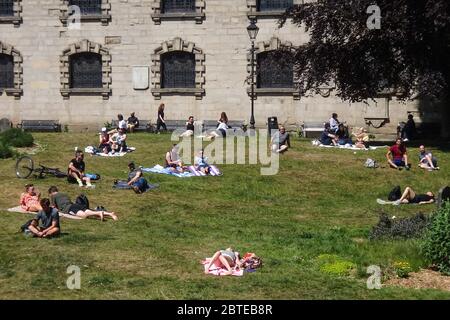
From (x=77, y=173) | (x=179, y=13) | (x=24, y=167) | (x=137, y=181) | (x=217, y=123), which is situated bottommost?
(x=137, y=181)

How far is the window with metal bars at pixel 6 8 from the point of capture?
3888 centimetres

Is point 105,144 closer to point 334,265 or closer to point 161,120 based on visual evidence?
point 161,120

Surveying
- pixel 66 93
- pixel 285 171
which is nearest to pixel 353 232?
pixel 285 171

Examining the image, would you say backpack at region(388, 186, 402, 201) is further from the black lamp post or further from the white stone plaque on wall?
the white stone plaque on wall

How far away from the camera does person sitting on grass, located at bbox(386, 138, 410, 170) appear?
27.0m

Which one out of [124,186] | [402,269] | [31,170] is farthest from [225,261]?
[31,170]

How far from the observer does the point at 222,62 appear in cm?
3722

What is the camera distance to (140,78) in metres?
38.0

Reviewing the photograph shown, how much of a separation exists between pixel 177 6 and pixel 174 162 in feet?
46.1

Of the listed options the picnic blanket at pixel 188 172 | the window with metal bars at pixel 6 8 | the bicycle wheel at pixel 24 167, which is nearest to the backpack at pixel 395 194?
the picnic blanket at pixel 188 172

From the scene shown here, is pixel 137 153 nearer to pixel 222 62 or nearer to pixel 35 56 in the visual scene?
pixel 222 62

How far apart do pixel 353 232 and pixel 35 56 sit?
24.9 m

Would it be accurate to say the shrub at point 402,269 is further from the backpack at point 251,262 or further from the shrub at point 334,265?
the backpack at point 251,262

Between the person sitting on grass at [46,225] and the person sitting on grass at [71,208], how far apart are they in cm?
232
